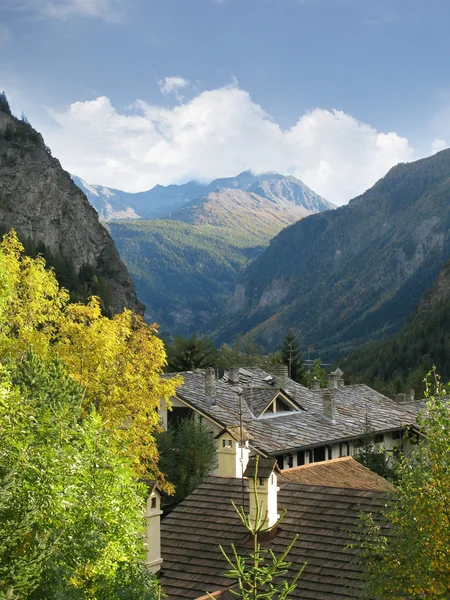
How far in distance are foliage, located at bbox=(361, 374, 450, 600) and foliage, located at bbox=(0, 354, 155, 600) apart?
453 cm

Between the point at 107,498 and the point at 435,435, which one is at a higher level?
the point at 435,435

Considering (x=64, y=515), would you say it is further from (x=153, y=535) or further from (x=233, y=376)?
(x=233, y=376)

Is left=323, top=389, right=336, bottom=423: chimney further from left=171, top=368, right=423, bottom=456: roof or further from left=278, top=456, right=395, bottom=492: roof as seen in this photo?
left=278, top=456, right=395, bottom=492: roof

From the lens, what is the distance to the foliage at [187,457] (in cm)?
3394

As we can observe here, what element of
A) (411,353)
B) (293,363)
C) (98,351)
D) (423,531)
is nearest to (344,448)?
(98,351)

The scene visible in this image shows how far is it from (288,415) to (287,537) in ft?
83.7

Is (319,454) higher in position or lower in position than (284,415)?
lower

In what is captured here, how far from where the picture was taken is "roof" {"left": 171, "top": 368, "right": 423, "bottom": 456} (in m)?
37.5

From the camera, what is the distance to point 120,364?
26.7 meters

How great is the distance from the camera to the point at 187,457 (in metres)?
34.4

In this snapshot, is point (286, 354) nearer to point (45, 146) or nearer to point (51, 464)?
point (51, 464)

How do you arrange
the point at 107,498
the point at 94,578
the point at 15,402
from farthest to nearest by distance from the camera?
the point at 15,402
the point at 107,498
the point at 94,578

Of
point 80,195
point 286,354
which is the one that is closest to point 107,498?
point 286,354

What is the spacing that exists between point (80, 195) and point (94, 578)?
441 ft
